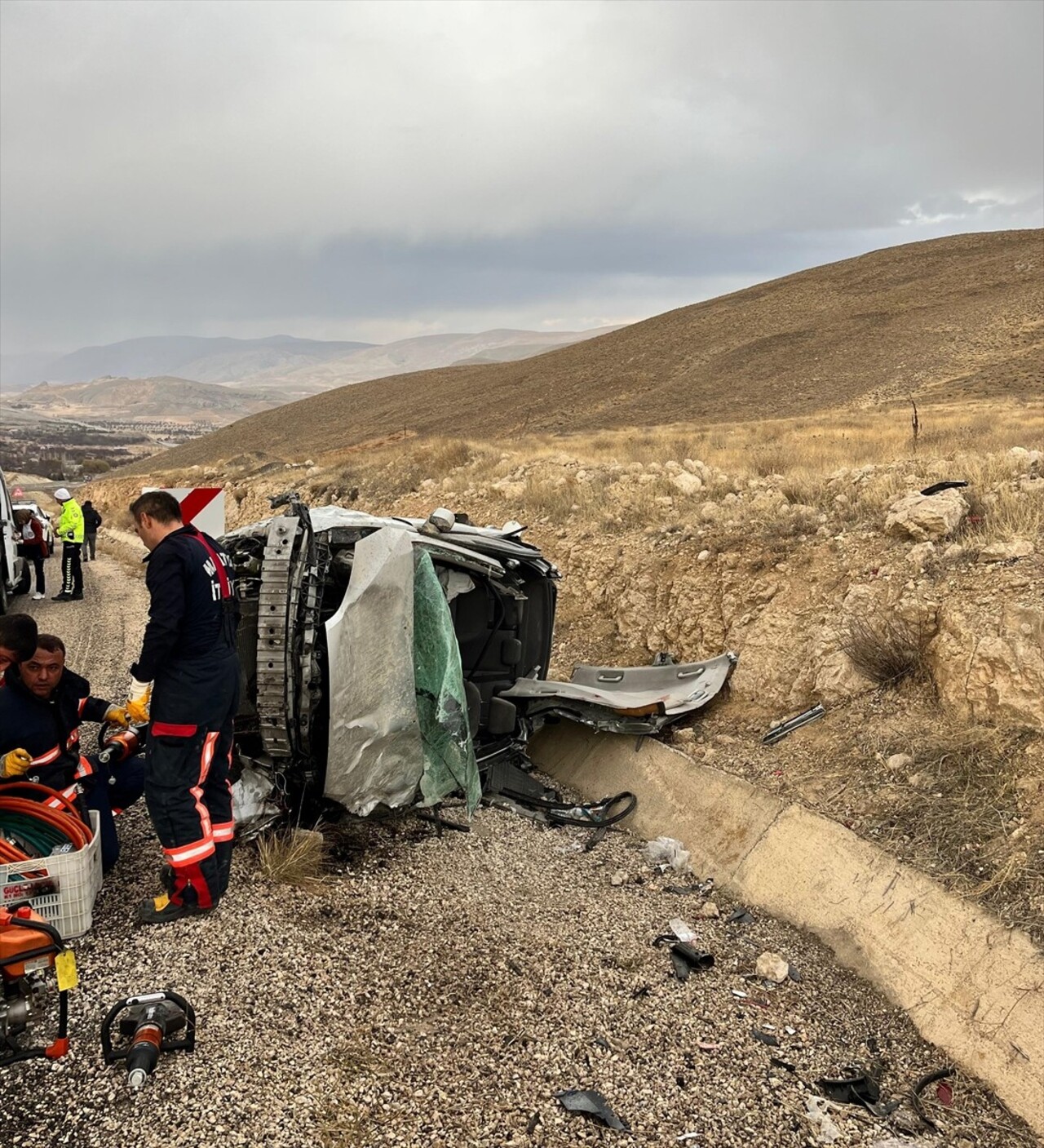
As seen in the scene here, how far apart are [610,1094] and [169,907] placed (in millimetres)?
2204

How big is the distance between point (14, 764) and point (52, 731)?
0.28 meters

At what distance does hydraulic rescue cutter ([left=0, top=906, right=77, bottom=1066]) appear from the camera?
2939 millimetres

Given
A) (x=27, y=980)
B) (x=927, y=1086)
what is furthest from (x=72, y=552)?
(x=927, y=1086)

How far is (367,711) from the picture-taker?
451 cm

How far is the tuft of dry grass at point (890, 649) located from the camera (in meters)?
5.82

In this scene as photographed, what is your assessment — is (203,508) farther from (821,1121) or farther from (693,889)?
(821,1121)

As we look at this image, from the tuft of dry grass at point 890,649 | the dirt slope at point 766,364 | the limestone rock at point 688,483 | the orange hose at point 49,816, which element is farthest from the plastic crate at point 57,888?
the dirt slope at point 766,364

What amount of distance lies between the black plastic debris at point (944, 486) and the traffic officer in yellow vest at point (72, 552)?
1130cm

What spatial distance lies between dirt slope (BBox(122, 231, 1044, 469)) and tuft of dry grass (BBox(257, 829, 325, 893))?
30.7m

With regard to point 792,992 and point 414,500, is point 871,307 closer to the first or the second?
point 414,500

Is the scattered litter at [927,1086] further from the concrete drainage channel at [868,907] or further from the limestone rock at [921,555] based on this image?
the limestone rock at [921,555]

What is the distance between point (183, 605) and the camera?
12.4ft

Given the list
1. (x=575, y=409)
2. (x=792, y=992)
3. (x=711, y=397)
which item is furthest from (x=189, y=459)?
(x=792, y=992)

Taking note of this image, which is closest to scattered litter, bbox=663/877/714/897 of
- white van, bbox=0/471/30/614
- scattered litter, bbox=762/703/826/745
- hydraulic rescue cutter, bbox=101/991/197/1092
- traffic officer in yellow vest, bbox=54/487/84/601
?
scattered litter, bbox=762/703/826/745
